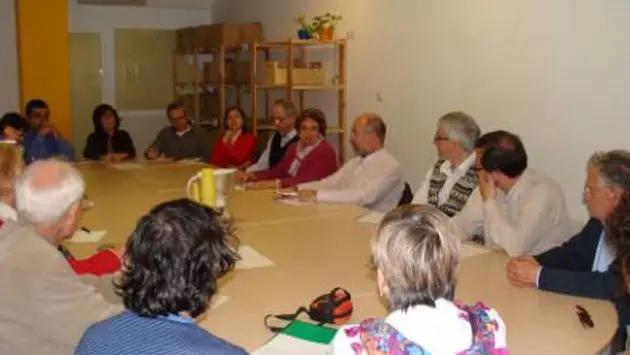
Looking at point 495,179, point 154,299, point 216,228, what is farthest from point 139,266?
point 495,179

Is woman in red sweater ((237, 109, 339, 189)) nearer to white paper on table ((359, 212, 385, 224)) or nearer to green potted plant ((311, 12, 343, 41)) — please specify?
white paper on table ((359, 212, 385, 224))

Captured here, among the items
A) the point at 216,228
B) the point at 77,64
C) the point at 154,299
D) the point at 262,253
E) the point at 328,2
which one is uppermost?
the point at 328,2

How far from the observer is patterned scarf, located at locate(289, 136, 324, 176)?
16.5 feet

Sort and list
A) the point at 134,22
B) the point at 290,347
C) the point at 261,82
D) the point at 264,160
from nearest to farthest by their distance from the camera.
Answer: the point at 290,347 → the point at 264,160 → the point at 261,82 → the point at 134,22

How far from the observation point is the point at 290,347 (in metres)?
1.93

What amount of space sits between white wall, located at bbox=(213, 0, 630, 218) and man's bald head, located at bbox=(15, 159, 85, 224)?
2.91 meters

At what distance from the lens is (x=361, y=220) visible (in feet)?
11.8

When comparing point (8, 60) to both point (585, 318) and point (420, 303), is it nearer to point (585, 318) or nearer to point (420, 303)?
point (585, 318)

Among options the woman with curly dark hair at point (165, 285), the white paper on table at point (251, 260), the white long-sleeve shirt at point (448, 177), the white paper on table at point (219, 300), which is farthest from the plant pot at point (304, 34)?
the woman with curly dark hair at point (165, 285)

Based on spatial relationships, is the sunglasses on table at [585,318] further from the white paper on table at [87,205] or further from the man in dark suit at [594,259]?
the white paper on table at [87,205]

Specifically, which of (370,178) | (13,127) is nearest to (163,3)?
(13,127)

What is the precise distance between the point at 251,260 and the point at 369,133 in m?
1.76

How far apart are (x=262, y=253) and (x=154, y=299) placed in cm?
155

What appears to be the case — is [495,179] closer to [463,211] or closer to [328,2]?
[463,211]
